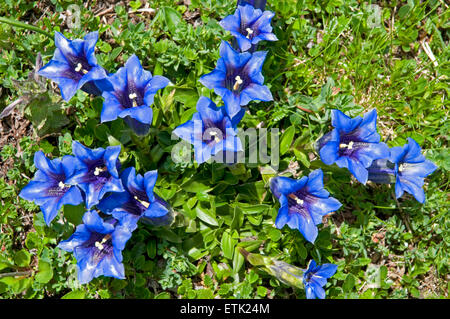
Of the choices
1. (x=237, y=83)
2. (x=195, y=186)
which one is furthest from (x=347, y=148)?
(x=195, y=186)

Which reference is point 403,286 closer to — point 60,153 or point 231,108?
point 231,108

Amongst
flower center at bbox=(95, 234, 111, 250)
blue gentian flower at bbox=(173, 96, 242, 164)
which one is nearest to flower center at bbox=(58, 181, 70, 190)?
flower center at bbox=(95, 234, 111, 250)

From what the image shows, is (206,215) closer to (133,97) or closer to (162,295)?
(162,295)

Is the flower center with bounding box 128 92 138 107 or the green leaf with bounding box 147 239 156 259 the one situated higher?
the flower center with bounding box 128 92 138 107

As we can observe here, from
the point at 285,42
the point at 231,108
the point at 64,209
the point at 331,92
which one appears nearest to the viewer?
the point at 231,108

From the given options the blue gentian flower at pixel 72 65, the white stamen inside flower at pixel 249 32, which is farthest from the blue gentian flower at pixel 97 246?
the white stamen inside flower at pixel 249 32

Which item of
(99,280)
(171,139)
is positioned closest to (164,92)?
(171,139)

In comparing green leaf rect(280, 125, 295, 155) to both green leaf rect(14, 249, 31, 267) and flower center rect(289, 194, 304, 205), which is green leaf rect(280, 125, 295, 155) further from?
green leaf rect(14, 249, 31, 267)

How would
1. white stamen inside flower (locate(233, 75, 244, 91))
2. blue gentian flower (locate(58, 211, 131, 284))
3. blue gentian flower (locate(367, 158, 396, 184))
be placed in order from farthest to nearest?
blue gentian flower (locate(367, 158, 396, 184)) → white stamen inside flower (locate(233, 75, 244, 91)) → blue gentian flower (locate(58, 211, 131, 284))
